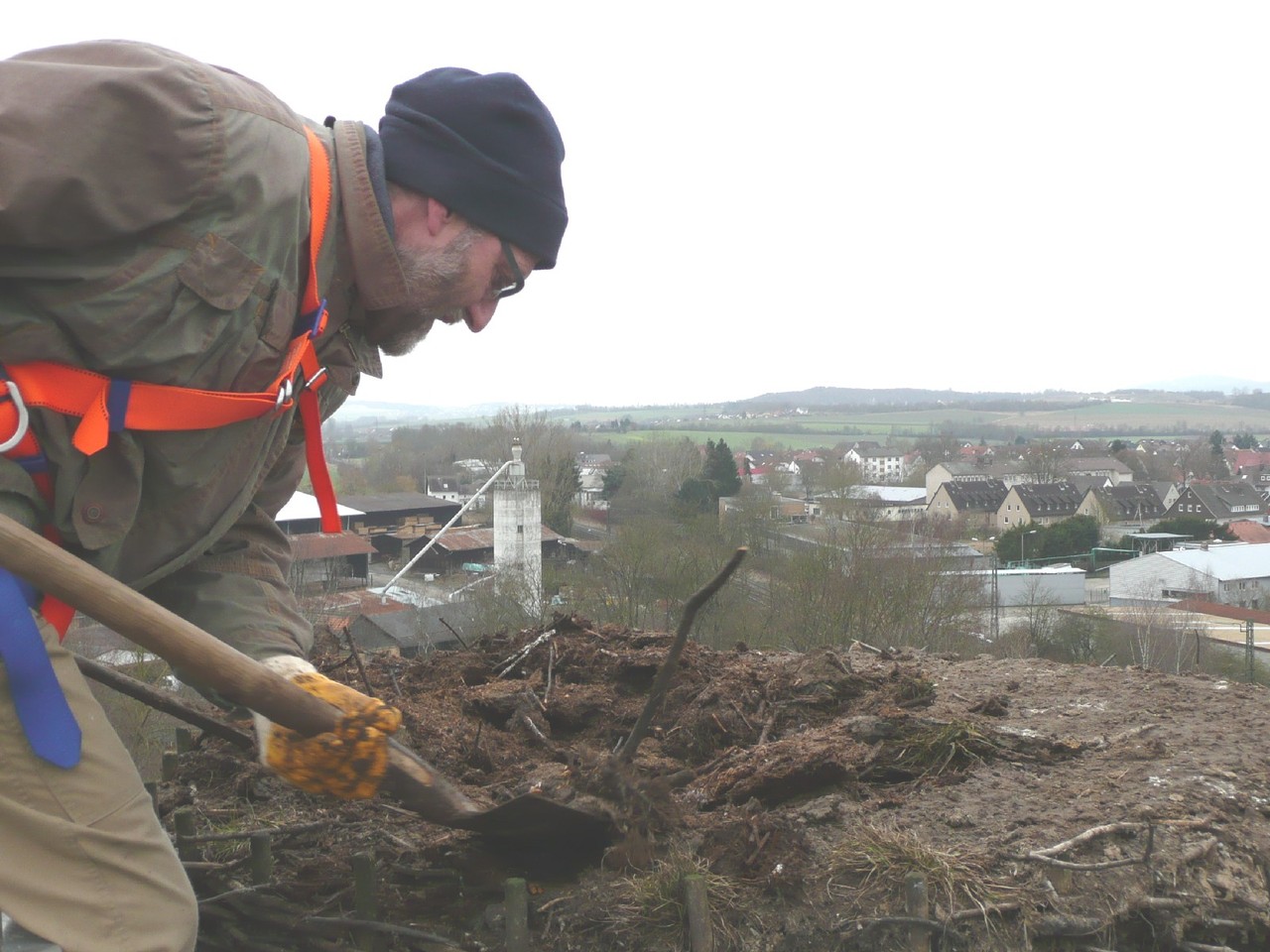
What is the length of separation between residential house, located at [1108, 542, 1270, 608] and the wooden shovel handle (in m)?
27.8

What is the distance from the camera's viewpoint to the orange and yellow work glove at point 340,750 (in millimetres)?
2143

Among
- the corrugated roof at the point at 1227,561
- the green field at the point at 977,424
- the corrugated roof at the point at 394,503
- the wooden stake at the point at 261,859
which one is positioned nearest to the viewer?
the wooden stake at the point at 261,859

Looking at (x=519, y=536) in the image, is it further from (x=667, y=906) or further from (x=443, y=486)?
(x=443, y=486)

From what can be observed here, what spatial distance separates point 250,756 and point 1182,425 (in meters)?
103

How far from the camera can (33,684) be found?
1.75 metres

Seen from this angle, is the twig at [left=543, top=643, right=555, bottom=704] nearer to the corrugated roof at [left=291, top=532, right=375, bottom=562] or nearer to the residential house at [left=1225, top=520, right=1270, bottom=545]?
the corrugated roof at [left=291, top=532, right=375, bottom=562]

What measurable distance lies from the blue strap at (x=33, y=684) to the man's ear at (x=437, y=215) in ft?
3.65

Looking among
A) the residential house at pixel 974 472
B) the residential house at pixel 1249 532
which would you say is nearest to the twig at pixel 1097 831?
the residential house at pixel 1249 532

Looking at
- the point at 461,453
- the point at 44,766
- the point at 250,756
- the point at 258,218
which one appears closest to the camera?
the point at 44,766

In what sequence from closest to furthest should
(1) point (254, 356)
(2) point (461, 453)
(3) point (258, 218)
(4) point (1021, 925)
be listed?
(3) point (258, 218)
(1) point (254, 356)
(4) point (1021, 925)
(2) point (461, 453)

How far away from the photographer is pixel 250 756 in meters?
3.94

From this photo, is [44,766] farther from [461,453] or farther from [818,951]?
[461,453]

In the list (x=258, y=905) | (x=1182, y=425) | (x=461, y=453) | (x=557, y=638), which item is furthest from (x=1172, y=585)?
(x=1182, y=425)

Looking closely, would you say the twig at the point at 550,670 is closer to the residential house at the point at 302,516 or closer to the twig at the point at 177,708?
the twig at the point at 177,708
